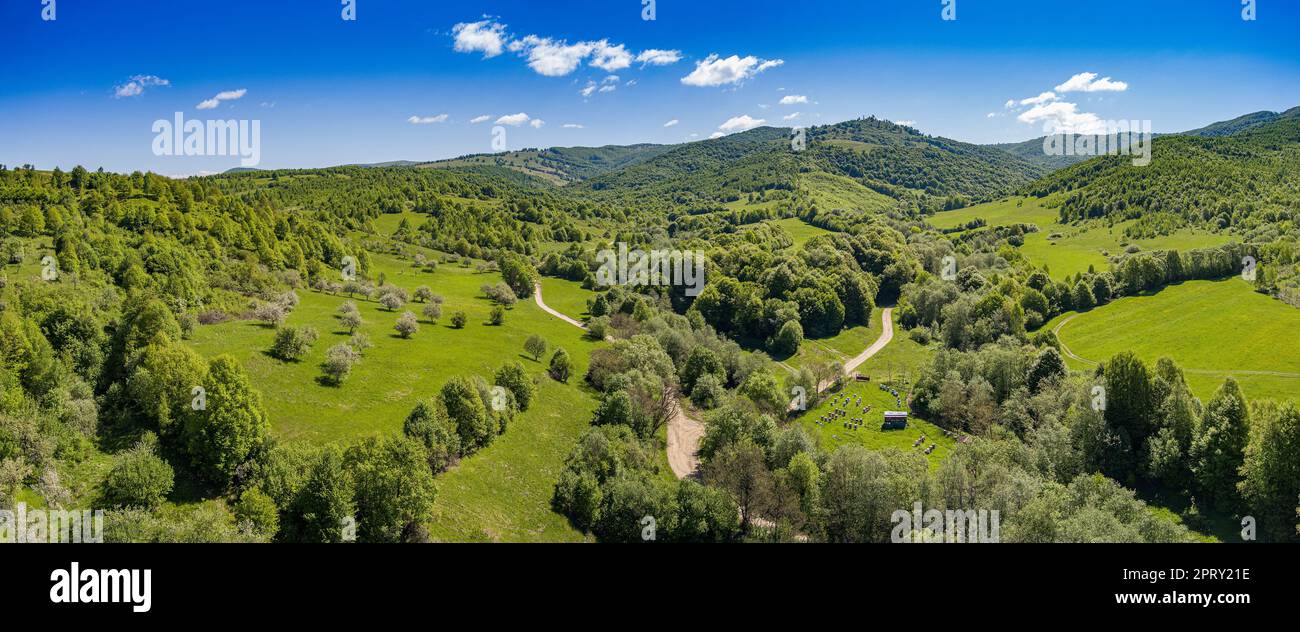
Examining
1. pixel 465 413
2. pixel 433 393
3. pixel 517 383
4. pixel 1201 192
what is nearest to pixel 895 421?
pixel 517 383

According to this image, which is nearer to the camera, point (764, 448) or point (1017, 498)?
point (1017, 498)

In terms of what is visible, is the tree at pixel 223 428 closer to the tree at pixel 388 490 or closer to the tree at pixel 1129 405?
the tree at pixel 388 490

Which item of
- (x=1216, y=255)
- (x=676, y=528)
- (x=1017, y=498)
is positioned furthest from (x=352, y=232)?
(x=1216, y=255)

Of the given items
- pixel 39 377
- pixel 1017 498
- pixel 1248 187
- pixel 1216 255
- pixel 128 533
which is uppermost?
pixel 1248 187

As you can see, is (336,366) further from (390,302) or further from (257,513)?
(390,302)
